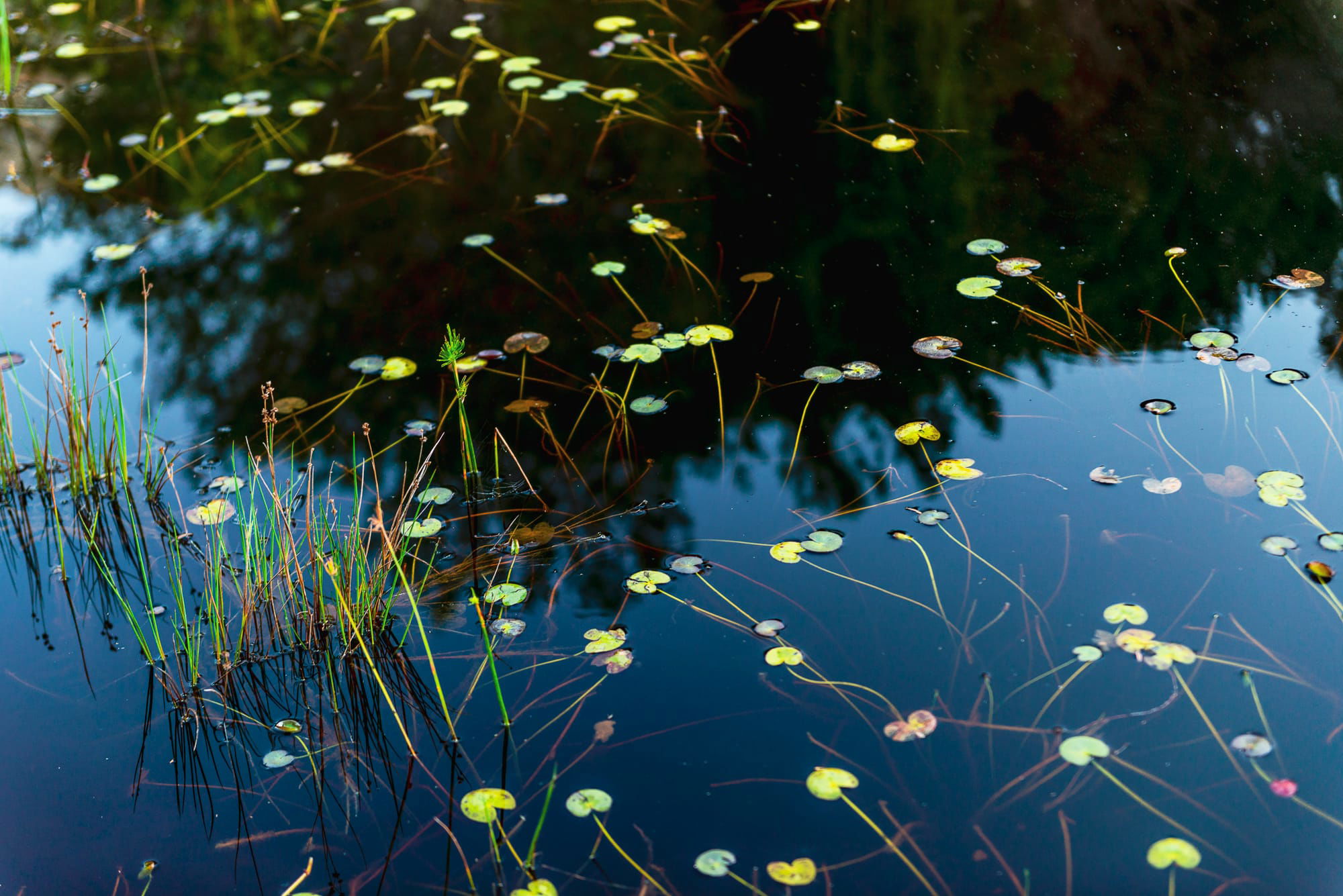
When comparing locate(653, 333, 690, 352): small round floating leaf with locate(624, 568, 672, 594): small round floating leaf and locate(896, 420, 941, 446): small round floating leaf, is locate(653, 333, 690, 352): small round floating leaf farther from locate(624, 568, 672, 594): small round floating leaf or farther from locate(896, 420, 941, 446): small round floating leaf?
locate(624, 568, 672, 594): small round floating leaf

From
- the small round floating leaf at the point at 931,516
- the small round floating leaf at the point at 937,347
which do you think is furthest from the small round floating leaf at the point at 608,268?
the small round floating leaf at the point at 931,516

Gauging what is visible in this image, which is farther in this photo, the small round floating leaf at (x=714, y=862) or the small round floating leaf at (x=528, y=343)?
the small round floating leaf at (x=528, y=343)

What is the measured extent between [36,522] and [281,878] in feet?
4.09

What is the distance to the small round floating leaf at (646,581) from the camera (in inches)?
79.1

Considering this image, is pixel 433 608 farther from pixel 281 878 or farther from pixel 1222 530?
pixel 1222 530

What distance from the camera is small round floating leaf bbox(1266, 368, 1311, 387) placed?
2.34 meters

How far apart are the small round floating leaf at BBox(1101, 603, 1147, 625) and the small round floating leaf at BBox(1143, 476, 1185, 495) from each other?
0.34 m

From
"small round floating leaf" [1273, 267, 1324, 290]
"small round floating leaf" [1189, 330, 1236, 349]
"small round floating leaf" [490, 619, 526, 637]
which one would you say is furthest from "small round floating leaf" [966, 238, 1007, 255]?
"small round floating leaf" [490, 619, 526, 637]

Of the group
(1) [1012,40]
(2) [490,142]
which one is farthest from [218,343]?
(1) [1012,40]

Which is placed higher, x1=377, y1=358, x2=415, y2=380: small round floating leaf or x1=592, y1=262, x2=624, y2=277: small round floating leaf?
x1=592, y1=262, x2=624, y2=277: small round floating leaf

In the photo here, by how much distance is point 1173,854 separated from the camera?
147cm

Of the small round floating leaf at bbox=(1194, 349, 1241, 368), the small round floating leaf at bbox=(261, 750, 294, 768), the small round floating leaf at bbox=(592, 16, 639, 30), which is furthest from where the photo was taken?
the small round floating leaf at bbox=(592, 16, 639, 30)

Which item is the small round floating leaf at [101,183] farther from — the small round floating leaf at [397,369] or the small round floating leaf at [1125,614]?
the small round floating leaf at [1125,614]

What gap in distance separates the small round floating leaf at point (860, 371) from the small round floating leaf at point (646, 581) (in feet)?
2.64
